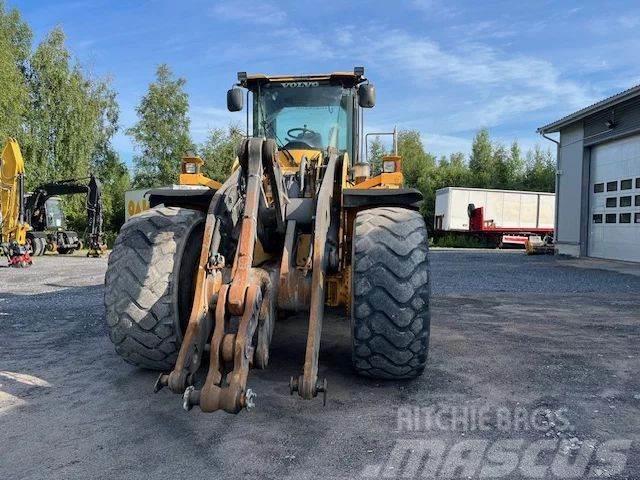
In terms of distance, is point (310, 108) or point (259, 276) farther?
point (310, 108)

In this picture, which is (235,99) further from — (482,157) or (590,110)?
(482,157)

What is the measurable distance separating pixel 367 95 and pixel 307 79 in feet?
2.30

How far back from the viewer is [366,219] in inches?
154

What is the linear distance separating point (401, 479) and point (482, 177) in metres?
44.1

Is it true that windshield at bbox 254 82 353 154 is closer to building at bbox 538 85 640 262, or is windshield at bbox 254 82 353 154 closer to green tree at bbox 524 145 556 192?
building at bbox 538 85 640 262

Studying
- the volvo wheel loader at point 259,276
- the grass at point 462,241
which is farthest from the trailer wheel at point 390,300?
the grass at point 462,241

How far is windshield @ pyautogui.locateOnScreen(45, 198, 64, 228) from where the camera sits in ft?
70.5

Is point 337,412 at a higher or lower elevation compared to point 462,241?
higher

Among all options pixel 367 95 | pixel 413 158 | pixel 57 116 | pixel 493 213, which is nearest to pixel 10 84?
pixel 57 116

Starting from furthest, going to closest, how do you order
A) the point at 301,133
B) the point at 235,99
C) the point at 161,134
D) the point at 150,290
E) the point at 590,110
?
the point at 161,134
the point at 590,110
the point at 235,99
the point at 301,133
the point at 150,290

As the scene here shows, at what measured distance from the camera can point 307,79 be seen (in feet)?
18.8

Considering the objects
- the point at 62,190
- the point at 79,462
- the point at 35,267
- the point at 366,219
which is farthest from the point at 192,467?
the point at 62,190

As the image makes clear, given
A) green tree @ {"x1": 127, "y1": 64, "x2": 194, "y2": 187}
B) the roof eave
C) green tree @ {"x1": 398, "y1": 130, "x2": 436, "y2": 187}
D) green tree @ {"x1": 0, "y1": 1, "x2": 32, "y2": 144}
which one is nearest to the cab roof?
the roof eave

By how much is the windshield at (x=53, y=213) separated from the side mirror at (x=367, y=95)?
1910 cm
